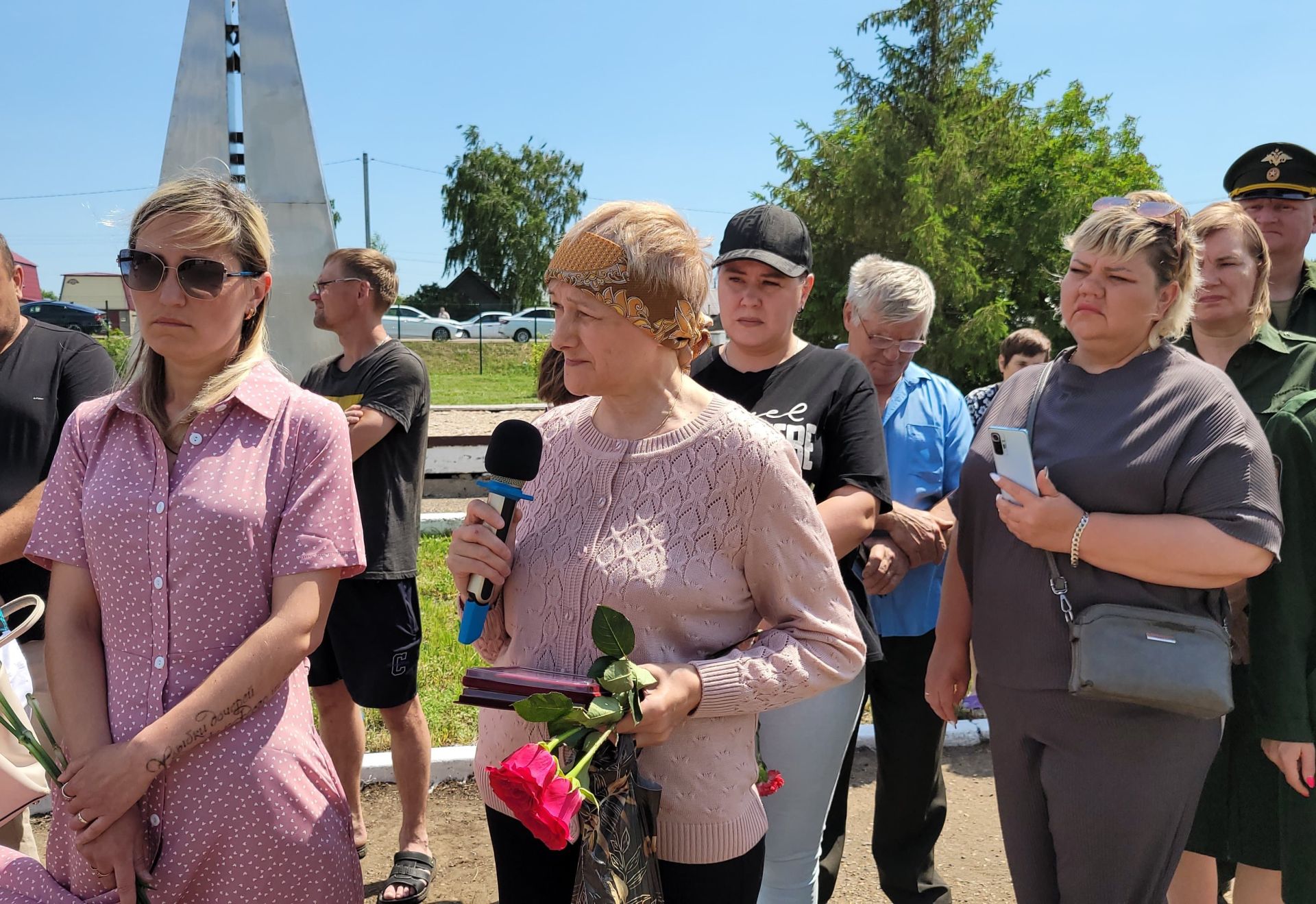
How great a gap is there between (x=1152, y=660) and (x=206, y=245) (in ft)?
7.76

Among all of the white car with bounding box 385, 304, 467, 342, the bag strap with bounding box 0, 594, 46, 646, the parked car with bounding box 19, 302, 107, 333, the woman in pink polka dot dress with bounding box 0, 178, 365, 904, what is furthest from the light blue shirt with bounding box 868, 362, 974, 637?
the parked car with bounding box 19, 302, 107, 333

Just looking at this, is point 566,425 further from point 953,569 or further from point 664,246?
point 953,569

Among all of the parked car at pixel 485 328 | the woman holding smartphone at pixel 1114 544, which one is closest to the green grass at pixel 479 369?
the parked car at pixel 485 328

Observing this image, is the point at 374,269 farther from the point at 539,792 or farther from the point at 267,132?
the point at 539,792

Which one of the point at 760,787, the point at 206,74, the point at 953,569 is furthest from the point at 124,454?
the point at 206,74

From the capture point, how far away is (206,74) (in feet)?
19.0

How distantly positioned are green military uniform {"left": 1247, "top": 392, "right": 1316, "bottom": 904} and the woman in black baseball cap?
3.41 feet

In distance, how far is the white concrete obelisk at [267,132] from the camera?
5.79m

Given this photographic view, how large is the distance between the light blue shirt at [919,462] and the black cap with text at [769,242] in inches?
31.8

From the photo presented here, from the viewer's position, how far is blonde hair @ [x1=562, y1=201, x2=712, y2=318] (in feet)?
6.40

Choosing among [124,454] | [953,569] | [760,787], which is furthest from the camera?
[953,569]

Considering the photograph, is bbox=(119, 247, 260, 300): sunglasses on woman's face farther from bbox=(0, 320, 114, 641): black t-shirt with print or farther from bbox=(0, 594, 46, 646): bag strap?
bbox=(0, 320, 114, 641): black t-shirt with print

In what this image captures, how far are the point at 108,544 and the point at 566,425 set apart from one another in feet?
3.31

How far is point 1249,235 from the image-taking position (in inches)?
112
